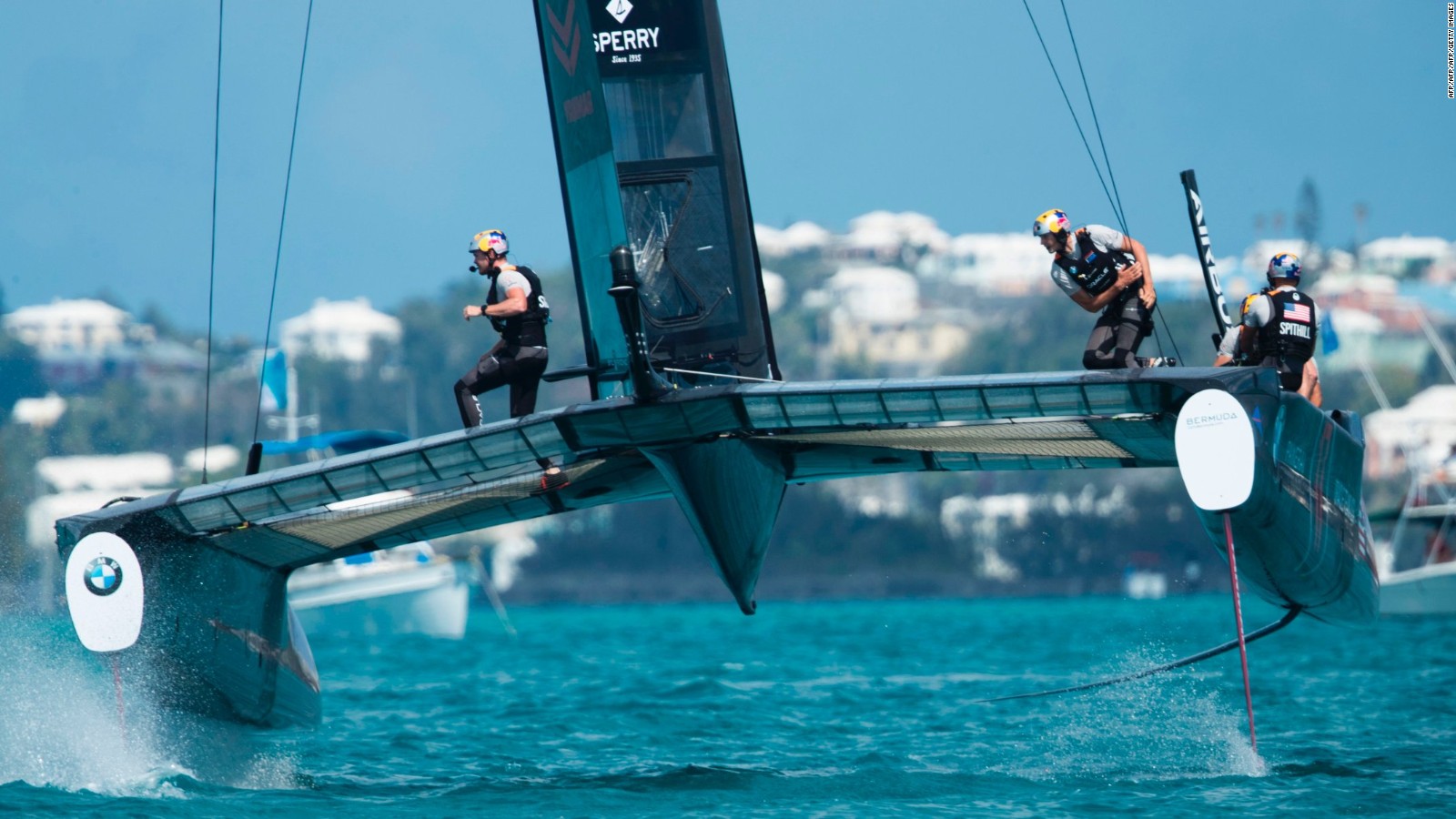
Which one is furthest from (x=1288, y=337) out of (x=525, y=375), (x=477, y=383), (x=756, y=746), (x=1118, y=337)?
(x=756, y=746)

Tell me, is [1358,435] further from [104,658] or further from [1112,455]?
[104,658]

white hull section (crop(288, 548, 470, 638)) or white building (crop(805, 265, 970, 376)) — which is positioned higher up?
white building (crop(805, 265, 970, 376))

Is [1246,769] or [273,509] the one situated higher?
[273,509]

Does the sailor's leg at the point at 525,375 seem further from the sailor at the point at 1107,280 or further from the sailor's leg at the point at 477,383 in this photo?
the sailor at the point at 1107,280

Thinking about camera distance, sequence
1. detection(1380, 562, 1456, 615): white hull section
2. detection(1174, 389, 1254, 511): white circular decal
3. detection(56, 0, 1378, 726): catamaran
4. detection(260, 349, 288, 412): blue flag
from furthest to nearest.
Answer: detection(1380, 562, 1456, 615): white hull section < detection(260, 349, 288, 412): blue flag < detection(56, 0, 1378, 726): catamaran < detection(1174, 389, 1254, 511): white circular decal

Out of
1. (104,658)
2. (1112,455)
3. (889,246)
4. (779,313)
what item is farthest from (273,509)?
(889,246)

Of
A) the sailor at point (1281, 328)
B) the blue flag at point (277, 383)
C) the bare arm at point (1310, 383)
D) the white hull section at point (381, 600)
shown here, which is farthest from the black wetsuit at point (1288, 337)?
the white hull section at point (381, 600)

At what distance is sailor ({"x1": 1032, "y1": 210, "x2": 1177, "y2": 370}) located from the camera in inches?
297

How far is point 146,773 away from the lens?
813 cm

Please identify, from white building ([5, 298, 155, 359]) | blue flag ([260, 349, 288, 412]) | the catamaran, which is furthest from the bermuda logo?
white building ([5, 298, 155, 359])

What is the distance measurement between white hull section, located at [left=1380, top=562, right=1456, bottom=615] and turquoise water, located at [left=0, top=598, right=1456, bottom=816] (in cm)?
849

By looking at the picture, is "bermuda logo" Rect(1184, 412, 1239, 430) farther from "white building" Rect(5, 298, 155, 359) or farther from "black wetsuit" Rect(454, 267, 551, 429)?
"white building" Rect(5, 298, 155, 359)

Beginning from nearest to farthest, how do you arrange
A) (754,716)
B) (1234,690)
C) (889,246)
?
(754,716) → (1234,690) → (889,246)

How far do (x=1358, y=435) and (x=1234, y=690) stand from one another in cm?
520
